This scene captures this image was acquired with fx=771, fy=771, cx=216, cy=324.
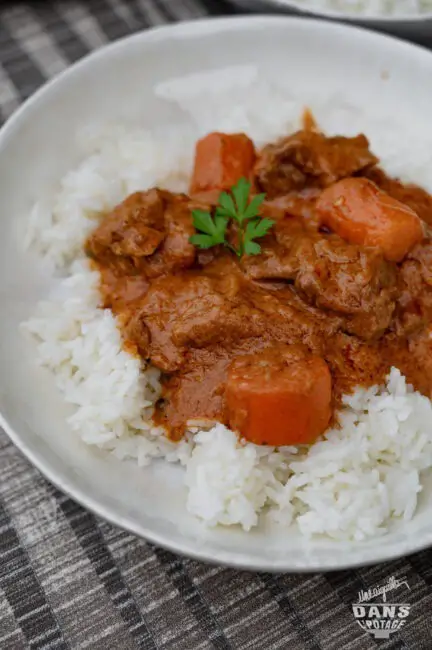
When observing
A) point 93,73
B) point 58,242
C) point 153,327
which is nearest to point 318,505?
point 153,327

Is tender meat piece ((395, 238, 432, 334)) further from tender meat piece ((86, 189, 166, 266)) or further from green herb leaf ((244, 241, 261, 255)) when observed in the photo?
tender meat piece ((86, 189, 166, 266))

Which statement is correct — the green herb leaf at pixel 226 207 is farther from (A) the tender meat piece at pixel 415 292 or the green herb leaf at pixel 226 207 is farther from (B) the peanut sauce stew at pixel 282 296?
(A) the tender meat piece at pixel 415 292

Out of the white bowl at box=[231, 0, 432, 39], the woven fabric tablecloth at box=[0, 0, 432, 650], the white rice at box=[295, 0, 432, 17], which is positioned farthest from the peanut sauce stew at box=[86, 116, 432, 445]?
the white rice at box=[295, 0, 432, 17]

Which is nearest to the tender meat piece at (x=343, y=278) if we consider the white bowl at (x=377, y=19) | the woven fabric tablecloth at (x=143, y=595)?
the woven fabric tablecloth at (x=143, y=595)

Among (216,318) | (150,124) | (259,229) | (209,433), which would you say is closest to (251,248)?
(259,229)

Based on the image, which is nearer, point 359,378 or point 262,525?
point 262,525

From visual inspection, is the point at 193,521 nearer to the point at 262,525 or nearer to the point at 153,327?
the point at 262,525
